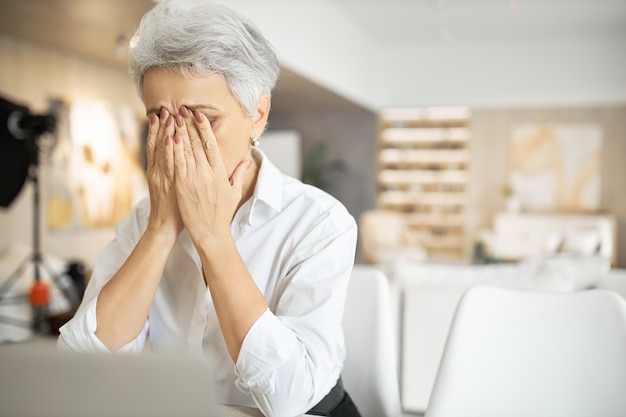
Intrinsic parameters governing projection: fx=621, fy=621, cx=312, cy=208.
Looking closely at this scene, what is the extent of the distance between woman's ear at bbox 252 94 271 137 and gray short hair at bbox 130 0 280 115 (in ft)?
0.17

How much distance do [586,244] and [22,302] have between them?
3.94 meters

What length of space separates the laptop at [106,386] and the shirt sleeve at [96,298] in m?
0.58

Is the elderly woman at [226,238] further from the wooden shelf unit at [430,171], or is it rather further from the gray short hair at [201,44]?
the wooden shelf unit at [430,171]

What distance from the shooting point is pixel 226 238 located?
40.9 inches

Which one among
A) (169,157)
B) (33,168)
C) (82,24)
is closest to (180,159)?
(169,157)

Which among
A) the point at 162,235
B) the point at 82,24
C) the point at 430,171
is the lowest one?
the point at 430,171

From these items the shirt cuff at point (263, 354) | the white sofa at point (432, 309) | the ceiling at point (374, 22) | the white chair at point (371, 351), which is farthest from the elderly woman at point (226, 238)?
the ceiling at point (374, 22)

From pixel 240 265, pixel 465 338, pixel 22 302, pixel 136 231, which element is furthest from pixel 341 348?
pixel 22 302

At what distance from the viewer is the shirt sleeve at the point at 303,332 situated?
3.19 ft

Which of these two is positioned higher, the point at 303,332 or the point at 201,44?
the point at 201,44

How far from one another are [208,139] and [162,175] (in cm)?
11

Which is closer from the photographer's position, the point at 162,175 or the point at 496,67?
the point at 162,175

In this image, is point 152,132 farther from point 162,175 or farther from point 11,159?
point 11,159

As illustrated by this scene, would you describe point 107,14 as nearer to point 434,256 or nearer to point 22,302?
point 22,302
